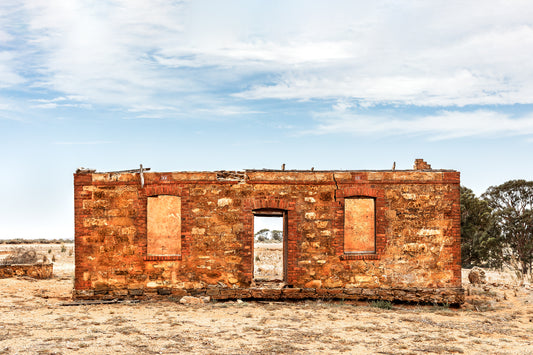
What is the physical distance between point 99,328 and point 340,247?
7592mm

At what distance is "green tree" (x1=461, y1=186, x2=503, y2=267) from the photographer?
1262 inches

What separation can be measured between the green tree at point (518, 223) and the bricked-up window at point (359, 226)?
22.9 meters

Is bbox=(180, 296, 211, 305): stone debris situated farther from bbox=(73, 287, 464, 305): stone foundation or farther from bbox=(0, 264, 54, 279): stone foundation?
bbox=(0, 264, 54, 279): stone foundation

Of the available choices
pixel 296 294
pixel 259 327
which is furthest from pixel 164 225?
pixel 259 327

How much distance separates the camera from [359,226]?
51.5ft

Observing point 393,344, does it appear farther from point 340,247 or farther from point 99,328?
point 99,328

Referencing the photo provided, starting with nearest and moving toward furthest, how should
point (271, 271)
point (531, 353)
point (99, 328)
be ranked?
point (531, 353) → point (99, 328) → point (271, 271)

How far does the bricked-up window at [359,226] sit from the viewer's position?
51.4 ft

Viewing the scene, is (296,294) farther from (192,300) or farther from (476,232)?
(476,232)

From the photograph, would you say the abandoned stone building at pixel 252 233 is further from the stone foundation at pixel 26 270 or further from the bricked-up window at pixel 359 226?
the stone foundation at pixel 26 270

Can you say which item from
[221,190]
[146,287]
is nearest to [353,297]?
[221,190]

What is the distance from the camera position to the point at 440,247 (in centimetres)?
1563

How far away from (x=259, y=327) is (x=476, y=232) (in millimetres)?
24704

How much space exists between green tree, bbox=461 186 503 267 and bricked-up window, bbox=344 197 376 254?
19.4 metres
